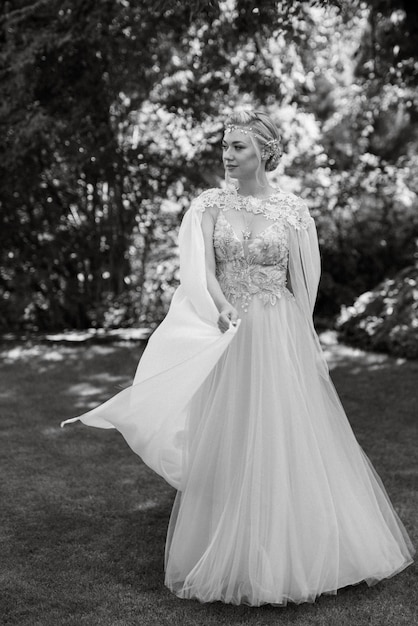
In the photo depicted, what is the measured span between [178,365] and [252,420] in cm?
44

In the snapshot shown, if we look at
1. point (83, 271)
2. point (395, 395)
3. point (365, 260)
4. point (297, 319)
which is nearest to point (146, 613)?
point (297, 319)

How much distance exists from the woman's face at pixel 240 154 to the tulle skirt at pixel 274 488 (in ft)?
2.03

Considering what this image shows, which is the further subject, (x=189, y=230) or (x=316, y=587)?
(x=189, y=230)

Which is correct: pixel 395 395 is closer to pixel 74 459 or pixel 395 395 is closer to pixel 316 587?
pixel 74 459

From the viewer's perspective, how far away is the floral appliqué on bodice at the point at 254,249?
3906 millimetres

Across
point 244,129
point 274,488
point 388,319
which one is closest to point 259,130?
point 244,129

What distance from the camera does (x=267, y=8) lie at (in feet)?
22.0

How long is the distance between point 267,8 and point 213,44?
2.57 metres

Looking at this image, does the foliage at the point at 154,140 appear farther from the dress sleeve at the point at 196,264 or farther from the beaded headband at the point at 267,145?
the dress sleeve at the point at 196,264

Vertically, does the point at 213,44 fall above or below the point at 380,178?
above

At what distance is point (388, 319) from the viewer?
402 inches

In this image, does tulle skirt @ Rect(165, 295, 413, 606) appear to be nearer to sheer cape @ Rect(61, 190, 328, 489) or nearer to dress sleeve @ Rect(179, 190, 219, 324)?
sheer cape @ Rect(61, 190, 328, 489)

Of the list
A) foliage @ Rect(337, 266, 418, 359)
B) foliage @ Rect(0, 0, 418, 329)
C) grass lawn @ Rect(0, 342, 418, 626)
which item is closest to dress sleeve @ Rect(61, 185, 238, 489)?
grass lawn @ Rect(0, 342, 418, 626)

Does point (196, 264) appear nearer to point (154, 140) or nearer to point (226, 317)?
point (226, 317)
